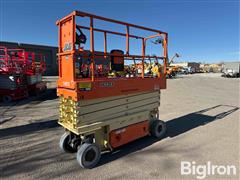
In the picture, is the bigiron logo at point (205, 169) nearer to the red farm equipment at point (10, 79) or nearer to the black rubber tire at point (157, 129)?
the black rubber tire at point (157, 129)

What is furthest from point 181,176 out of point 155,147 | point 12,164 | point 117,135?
point 12,164

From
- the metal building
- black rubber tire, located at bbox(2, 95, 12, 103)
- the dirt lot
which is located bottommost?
the dirt lot

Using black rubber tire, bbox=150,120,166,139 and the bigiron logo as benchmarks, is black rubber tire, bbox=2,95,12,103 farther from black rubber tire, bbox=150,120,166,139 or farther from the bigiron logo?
the bigiron logo

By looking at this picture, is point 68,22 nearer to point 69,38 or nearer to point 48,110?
point 69,38

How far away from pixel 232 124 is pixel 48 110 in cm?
666

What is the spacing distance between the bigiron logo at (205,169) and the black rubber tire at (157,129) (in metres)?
1.28

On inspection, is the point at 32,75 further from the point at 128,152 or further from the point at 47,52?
the point at 47,52

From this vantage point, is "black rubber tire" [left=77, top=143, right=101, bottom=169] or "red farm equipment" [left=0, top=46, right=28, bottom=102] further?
"red farm equipment" [left=0, top=46, right=28, bottom=102]

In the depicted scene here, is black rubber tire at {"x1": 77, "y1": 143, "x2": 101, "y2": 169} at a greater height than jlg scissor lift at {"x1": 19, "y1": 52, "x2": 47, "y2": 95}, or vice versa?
Result: jlg scissor lift at {"x1": 19, "y1": 52, "x2": 47, "y2": 95}

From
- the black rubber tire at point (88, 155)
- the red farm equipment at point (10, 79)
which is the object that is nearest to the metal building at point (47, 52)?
the red farm equipment at point (10, 79)

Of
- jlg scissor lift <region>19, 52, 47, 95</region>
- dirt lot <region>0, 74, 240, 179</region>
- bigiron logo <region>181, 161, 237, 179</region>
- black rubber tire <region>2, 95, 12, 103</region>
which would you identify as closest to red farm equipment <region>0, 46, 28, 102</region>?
black rubber tire <region>2, 95, 12, 103</region>

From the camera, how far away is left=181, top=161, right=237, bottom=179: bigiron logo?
333 cm

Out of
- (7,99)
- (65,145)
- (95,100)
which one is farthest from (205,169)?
(7,99)

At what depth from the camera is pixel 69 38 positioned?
11.6 feet
